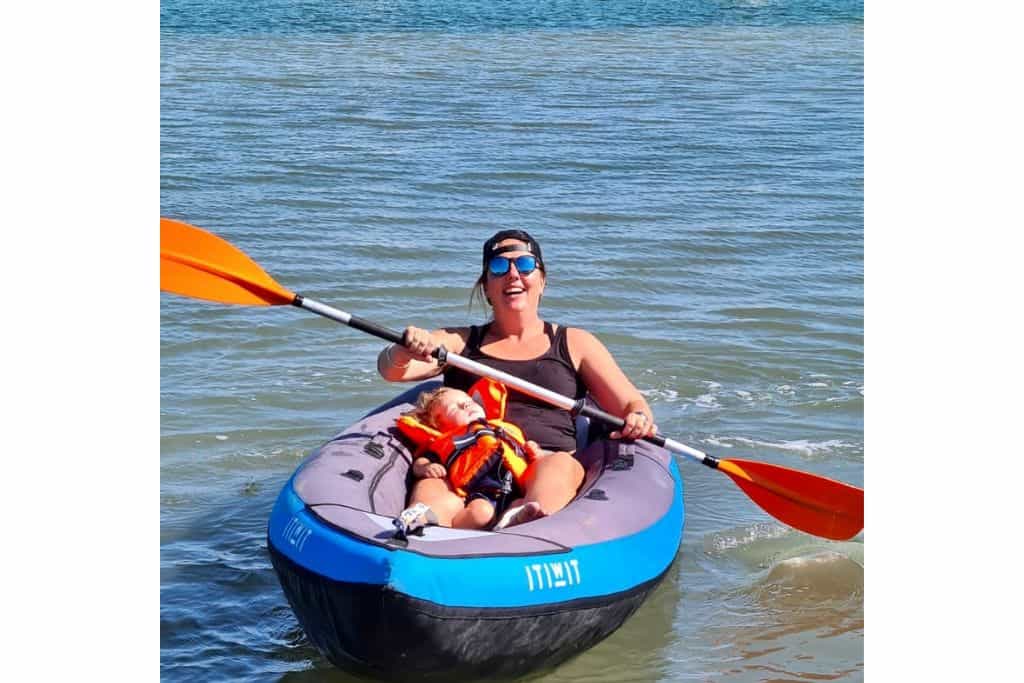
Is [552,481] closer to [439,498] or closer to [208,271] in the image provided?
[439,498]

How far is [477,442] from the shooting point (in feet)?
15.1

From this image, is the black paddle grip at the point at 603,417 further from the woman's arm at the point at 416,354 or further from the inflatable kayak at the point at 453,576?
the woman's arm at the point at 416,354

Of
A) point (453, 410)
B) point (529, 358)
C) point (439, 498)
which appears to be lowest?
point (439, 498)

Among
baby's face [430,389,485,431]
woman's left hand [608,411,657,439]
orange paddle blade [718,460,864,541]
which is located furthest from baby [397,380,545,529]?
orange paddle blade [718,460,864,541]

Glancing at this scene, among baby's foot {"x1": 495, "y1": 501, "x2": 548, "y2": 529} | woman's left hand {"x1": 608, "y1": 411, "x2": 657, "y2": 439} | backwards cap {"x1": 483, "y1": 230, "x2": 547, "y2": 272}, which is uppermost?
backwards cap {"x1": 483, "y1": 230, "x2": 547, "y2": 272}

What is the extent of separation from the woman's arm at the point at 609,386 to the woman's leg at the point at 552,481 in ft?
0.84

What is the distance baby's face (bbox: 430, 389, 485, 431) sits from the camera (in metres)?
4.74

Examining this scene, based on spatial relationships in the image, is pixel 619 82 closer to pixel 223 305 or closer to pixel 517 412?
pixel 223 305

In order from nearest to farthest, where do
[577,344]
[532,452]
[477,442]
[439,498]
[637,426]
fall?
1. [439,498]
2. [477,442]
3. [532,452]
4. [637,426]
5. [577,344]

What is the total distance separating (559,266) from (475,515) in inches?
169

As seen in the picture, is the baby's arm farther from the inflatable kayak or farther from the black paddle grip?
the black paddle grip

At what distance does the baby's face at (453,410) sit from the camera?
4738 millimetres

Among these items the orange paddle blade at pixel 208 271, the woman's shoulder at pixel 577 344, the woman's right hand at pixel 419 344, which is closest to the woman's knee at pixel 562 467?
the woman's shoulder at pixel 577 344

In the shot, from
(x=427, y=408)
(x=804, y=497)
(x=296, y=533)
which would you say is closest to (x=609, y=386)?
(x=427, y=408)
